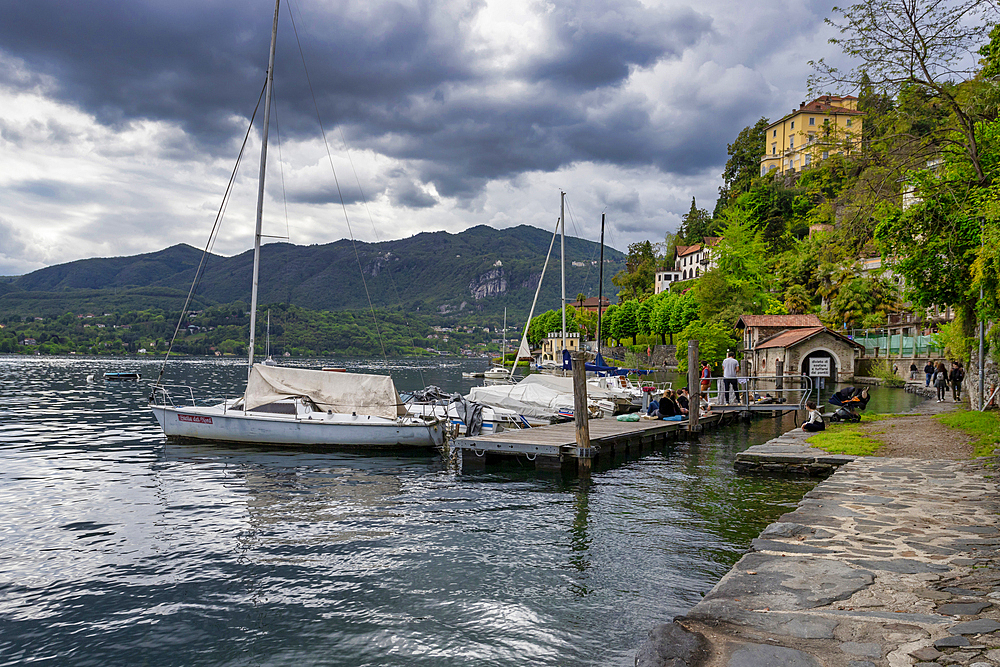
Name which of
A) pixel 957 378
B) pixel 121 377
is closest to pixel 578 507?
pixel 957 378

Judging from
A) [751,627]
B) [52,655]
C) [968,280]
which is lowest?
[52,655]

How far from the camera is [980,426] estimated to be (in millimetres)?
18469

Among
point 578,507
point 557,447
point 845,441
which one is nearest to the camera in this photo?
point 578,507

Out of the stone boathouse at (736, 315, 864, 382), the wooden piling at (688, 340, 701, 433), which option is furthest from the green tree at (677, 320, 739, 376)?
the wooden piling at (688, 340, 701, 433)

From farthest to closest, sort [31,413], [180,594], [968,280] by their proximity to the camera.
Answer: [31,413] → [968,280] → [180,594]

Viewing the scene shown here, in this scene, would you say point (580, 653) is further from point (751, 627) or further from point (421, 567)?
point (421, 567)

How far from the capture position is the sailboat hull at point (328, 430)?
2255cm

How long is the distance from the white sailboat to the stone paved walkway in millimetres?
14883

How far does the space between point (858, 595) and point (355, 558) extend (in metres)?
7.75

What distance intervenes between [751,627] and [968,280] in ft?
68.0

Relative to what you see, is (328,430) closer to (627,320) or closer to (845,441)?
(845,441)

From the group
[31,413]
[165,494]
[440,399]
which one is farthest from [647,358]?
[165,494]

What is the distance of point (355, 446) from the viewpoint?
22859 mm

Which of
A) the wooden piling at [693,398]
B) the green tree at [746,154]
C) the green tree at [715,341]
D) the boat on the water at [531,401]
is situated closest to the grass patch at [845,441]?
the wooden piling at [693,398]
